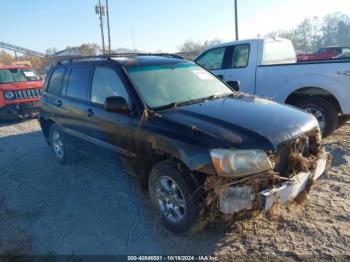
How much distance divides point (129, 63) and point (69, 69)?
1.56 meters

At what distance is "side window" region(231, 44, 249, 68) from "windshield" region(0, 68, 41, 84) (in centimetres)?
686

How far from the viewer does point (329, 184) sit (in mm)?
4238

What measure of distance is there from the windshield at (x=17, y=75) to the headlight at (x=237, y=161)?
9165 millimetres

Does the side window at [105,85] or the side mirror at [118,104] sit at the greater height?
the side window at [105,85]

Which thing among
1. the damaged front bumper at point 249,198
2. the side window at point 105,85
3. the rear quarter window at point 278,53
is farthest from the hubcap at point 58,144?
the rear quarter window at point 278,53

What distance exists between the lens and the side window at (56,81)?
5.38 metres

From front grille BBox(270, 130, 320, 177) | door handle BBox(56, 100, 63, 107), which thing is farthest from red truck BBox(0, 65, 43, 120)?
front grille BBox(270, 130, 320, 177)

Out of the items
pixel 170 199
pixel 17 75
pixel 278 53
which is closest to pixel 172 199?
pixel 170 199

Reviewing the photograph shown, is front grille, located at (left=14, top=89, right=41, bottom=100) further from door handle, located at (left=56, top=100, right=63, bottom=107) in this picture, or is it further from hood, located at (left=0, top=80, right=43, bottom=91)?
door handle, located at (left=56, top=100, right=63, bottom=107)

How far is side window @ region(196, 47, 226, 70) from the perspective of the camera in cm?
749

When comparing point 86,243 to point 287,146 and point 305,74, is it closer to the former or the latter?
point 287,146

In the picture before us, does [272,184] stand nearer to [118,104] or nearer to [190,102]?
[190,102]

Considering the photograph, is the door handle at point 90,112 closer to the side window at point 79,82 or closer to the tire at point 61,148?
the side window at point 79,82

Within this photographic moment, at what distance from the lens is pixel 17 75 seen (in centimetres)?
1028
